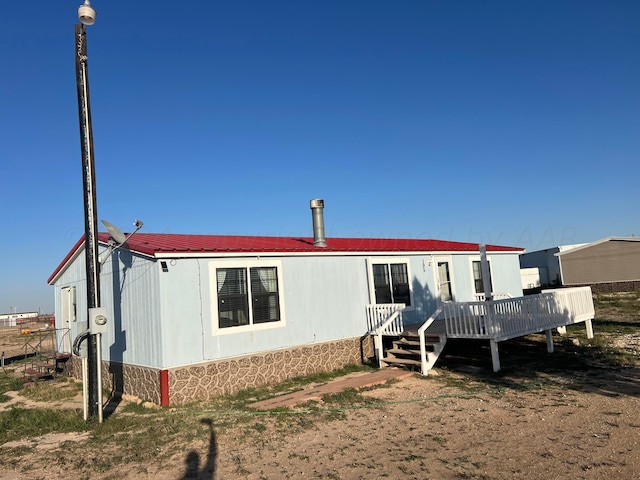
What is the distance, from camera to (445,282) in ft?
46.9

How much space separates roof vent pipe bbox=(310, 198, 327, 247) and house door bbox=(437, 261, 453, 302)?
3.95m

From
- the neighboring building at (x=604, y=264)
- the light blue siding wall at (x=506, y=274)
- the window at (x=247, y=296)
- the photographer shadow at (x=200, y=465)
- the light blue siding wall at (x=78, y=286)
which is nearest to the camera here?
the photographer shadow at (x=200, y=465)

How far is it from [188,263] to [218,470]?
4683 mm

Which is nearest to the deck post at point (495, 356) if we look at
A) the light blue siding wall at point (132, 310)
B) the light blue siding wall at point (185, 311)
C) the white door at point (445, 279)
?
the white door at point (445, 279)

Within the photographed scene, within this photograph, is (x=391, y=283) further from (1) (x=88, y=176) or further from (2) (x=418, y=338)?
(1) (x=88, y=176)

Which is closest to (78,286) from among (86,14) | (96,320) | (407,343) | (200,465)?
(96,320)

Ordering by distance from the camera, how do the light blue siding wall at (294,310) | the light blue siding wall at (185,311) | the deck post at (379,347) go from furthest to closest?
the deck post at (379,347)
the light blue siding wall at (294,310)
the light blue siding wall at (185,311)

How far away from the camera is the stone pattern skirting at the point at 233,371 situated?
29.6ft

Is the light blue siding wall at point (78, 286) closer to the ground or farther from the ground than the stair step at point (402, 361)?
farther from the ground

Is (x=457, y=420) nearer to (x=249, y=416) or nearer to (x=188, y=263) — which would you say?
(x=249, y=416)

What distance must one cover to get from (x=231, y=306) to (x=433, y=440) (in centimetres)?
513

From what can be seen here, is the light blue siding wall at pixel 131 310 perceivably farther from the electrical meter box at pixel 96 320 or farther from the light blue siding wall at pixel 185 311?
the electrical meter box at pixel 96 320

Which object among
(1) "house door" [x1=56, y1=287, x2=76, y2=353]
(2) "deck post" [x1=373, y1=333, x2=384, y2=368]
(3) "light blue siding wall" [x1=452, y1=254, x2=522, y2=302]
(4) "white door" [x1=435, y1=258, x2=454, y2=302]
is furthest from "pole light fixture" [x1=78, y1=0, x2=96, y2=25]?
(3) "light blue siding wall" [x1=452, y1=254, x2=522, y2=302]

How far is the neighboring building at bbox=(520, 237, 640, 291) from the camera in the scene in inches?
1249
